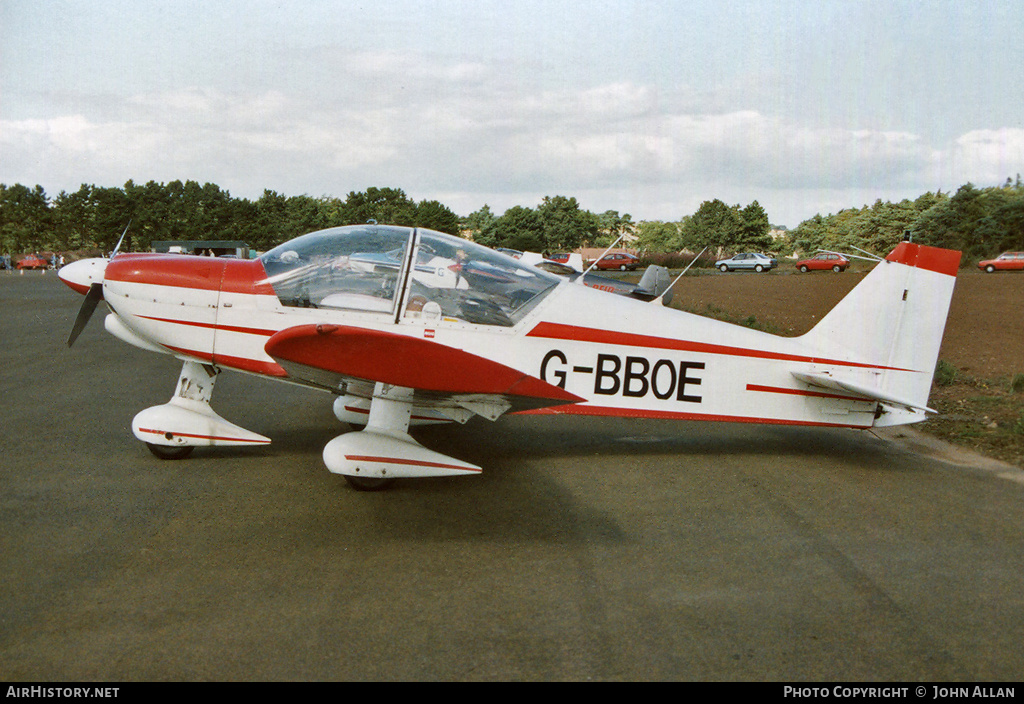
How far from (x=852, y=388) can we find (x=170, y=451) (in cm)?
540

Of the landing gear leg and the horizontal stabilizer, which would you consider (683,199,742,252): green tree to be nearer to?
the horizontal stabilizer

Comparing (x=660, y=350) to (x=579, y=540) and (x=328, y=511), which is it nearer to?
(x=579, y=540)

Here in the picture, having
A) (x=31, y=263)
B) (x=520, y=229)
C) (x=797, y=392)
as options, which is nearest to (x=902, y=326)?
(x=797, y=392)

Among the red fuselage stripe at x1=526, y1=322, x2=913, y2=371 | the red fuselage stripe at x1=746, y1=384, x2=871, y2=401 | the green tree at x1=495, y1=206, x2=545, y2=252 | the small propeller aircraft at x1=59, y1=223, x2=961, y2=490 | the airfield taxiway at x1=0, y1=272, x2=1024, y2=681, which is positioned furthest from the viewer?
the green tree at x1=495, y1=206, x2=545, y2=252

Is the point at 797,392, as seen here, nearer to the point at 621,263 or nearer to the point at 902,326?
the point at 902,326

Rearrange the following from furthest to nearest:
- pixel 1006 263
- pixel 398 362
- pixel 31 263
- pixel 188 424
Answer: pixel 31 263, pixel 1006 263, pixel 188 424, pixel 398 362

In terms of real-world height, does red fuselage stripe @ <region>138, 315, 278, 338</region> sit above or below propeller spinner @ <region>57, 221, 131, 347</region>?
below

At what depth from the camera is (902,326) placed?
19.8 ft

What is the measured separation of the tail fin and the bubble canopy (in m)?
2.90

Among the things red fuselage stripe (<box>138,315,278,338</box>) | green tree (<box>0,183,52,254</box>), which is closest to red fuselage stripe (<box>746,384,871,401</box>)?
red fuselage stripe (<box>138,315,278,338</box>)

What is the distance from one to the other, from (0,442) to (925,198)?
45533 mm

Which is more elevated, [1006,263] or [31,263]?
[1006,263]

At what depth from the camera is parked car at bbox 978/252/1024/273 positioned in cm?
3603
